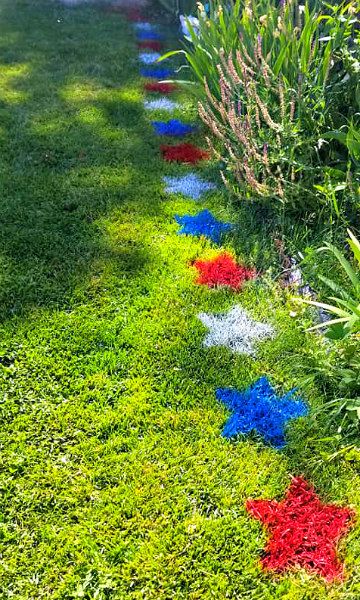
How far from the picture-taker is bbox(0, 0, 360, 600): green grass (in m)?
2.02

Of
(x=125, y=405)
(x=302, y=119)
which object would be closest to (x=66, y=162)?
(x=302, y=119)

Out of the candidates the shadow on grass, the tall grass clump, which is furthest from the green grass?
the tall grass clump

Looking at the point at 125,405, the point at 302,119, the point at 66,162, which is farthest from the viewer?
the point at 66,162

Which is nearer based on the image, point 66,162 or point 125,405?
point 125,405

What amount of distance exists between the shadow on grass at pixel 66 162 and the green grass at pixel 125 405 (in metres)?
0.02

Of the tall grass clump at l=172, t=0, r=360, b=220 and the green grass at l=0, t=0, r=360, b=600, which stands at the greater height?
the tall grass clump at l=172, t=0, r=360, b=220

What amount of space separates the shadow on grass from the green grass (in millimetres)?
16

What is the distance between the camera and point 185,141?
491 cm

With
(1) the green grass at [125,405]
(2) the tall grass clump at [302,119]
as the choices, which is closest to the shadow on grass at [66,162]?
(1) the green grass at [125,405]

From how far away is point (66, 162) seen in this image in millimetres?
4449

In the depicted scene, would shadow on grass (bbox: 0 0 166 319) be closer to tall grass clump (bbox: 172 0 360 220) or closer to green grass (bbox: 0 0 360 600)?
green grass (bbox: 0 0 360 600)

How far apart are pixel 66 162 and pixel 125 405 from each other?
101 inches

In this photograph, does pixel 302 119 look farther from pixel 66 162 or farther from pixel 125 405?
pixel 125 405

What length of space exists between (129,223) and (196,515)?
7.12ft
